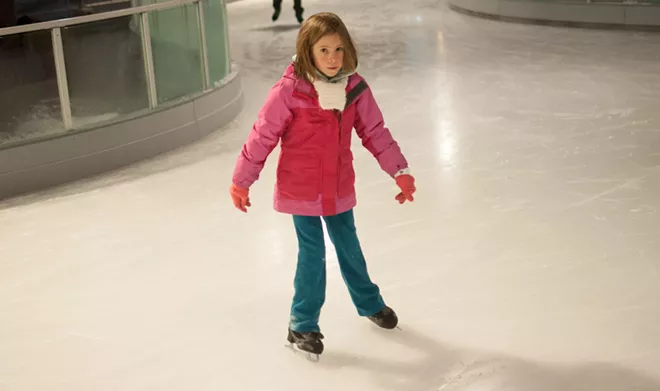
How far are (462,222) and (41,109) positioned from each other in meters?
2.54

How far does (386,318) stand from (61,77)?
2859 millimetres

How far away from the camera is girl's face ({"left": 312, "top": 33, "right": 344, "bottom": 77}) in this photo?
2.62 m

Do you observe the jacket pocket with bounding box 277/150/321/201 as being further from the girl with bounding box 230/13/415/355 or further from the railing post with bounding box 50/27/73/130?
the railing post with bounding box 50/27/73/130

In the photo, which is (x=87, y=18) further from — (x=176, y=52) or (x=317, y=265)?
(x=317, y=265)

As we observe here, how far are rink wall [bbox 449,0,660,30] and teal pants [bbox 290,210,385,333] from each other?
25.1ft

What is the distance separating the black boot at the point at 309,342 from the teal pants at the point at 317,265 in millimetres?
18

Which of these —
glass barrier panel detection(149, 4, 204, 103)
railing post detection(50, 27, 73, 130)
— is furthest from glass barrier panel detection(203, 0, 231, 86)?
railing post detection(50, 27, 73, 130)

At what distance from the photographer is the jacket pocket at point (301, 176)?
9.10 feet

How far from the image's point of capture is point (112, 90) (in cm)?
536

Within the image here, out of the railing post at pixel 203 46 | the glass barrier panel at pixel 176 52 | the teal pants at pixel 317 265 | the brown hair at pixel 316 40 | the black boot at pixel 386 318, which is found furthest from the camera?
the railing post at pixel 203 46

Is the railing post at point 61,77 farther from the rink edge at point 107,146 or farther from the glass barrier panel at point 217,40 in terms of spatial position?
the glass barrier panel at point 217,40

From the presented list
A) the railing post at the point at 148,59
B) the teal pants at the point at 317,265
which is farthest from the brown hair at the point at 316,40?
the railing post at the point at 148,59

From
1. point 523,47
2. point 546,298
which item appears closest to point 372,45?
point 523,47

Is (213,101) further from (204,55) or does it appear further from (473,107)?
(473,107)
